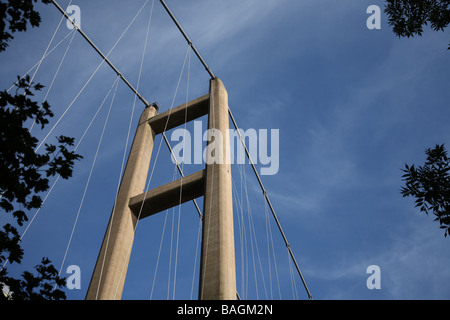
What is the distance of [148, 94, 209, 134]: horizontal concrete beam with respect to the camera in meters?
11.8

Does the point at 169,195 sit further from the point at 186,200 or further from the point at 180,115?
the point at 180,115

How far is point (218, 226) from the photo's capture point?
25.5 feet

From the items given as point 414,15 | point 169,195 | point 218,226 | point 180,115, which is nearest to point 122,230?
point 169,195

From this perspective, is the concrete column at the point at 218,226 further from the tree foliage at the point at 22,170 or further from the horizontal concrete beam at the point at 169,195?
the tree foliage at the point at 22,170

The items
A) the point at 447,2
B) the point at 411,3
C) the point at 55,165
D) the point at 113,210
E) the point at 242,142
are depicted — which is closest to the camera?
the point at 55,165

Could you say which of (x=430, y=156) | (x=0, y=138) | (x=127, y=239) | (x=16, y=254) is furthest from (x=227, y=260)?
(x=0, y=138)

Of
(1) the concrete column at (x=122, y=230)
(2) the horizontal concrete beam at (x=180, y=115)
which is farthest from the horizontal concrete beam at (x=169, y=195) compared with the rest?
(2) the horizontal concrete beam at (x=180, y=115)

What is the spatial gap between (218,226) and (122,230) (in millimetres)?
2700

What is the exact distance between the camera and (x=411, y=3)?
22.7 feet

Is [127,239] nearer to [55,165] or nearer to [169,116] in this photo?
[169,116]

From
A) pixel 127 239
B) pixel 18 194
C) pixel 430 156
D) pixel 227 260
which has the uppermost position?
pixel 127 239

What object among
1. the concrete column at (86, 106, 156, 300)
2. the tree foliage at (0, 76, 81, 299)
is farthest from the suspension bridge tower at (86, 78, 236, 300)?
the tree foliage at (0, 76, 81, 299)

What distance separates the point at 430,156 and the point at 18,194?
4.82m
